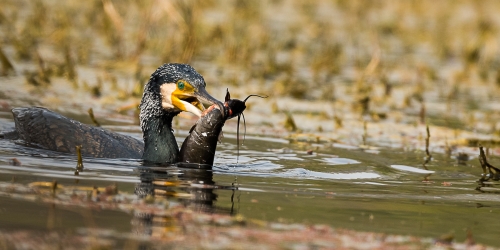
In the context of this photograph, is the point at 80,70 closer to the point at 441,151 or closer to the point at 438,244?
the point at 441,151

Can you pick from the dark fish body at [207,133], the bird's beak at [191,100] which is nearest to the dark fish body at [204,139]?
the dark fish body at [207,133]

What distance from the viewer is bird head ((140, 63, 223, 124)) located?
834 centimetres

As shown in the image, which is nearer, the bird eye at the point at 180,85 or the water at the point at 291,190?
the water at the point at 291,190

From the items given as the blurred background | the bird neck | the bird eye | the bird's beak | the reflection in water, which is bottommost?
the reflection in water

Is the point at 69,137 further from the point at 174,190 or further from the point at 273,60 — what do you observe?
the point at 273,60

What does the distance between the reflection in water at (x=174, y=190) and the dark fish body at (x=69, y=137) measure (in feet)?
2.04

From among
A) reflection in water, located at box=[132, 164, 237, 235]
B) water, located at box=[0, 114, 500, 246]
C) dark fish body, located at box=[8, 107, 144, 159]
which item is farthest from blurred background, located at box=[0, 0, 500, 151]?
reflection in water, located at box=[132, 164, 237, 235]

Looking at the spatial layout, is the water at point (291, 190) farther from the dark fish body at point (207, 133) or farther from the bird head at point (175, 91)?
the bird head at point (175, 91)

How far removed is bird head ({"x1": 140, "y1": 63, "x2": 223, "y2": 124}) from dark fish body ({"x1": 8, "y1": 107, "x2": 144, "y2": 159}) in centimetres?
45

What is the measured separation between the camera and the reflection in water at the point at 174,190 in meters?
5.92

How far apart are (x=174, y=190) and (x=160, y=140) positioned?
1.54 m

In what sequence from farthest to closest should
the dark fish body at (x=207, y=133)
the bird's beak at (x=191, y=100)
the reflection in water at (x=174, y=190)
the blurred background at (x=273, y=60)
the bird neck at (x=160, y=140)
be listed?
the blurred background at (x=273, y=60) → the bird neck at (x=160, y=140) → the bird's beak at (x=191, y=100) → the dark fish body at (x=207, y=133) → the reflection in water at (x=174, y=190)

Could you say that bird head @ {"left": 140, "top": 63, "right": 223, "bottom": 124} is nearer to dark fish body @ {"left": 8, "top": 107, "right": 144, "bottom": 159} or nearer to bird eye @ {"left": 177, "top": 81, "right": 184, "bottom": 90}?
bird eye @ {"left": 177, "top": 81, "right": 184, "bottom": 90}

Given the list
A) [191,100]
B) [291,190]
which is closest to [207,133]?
[191,100]
